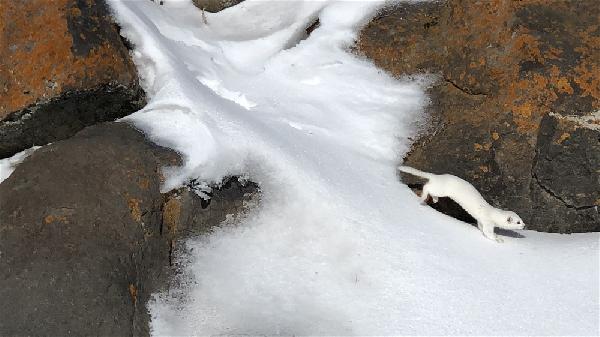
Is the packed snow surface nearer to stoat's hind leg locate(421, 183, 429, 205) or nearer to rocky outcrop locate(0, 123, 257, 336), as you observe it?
stoat's hind leg locate(421, 183, 429, 205)

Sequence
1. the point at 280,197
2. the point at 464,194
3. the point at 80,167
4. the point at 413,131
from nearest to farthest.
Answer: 1. the point at 80,167
2. the point at 280,197
3. the point at 464,194
4. the point at 413,131

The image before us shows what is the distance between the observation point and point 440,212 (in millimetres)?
4102

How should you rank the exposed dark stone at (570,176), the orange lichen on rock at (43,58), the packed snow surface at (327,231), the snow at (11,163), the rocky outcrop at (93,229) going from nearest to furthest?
the rocky outcrop at (93,229) < the packed snow surface at (327,231) < the snow at (11,163) < the orange lichen on rock at (43,58) < the exposed dark stone at (570,176)

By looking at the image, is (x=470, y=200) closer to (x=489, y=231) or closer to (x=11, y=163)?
(x=489, y=231)

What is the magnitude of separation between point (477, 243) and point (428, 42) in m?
2.04

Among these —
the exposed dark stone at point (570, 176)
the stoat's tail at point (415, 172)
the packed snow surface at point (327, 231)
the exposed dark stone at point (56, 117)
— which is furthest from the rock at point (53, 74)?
the exposed dark stone at point (570, 176)

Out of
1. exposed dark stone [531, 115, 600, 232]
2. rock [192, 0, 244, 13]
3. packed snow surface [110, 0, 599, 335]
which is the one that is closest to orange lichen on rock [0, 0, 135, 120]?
packed snow surface [110, 0, 599, 335]

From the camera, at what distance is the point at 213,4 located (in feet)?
21.8

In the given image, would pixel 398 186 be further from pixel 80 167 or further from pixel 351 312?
pixel 80 167

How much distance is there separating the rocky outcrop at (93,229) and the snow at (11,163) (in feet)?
1.40

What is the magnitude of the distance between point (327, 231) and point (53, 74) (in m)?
2.27

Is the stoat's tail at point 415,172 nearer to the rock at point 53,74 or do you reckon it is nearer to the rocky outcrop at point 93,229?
the rocky outcrop at point 93,229

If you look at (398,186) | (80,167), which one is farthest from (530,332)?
(80,167)

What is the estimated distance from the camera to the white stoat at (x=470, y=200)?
12.5 ft
